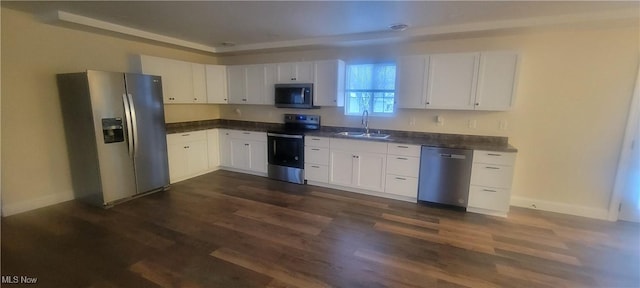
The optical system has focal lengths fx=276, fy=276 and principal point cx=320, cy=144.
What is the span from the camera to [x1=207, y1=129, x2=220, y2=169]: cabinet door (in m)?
5.01

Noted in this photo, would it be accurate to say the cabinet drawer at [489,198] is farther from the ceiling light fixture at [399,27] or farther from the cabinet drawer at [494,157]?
the ceiling light fixture at [399,27]

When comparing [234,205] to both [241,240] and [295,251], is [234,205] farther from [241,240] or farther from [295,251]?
[295,251]

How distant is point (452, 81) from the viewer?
357cm

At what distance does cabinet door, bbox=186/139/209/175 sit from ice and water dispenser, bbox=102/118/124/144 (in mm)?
1173

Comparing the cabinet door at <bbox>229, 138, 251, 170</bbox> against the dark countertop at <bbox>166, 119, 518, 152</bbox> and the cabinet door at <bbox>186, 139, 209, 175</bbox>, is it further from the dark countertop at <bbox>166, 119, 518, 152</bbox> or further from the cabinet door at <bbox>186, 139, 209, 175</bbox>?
the cabinet door at <bbox>186, 139, 209, 175</bbox>

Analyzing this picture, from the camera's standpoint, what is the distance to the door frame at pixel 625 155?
307 cm

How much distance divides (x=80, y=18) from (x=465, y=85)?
4.64m

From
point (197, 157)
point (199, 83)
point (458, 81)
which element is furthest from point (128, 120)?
point (458, 81)

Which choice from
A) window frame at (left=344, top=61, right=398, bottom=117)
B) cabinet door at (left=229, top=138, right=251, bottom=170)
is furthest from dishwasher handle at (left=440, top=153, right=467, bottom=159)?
cabinet door at (left=229, top=138, right=251, bottom=170)

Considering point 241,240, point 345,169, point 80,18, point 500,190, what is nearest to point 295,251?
point 241,240

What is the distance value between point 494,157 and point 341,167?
6.45 feet

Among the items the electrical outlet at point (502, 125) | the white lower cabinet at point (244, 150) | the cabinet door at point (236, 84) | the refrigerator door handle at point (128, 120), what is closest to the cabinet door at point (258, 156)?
the white lower cabinet at point (244, 150)

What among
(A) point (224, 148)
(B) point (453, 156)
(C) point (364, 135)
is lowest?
(A) point (224, 148)

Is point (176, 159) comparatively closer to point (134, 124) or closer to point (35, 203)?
point (134, 124)
